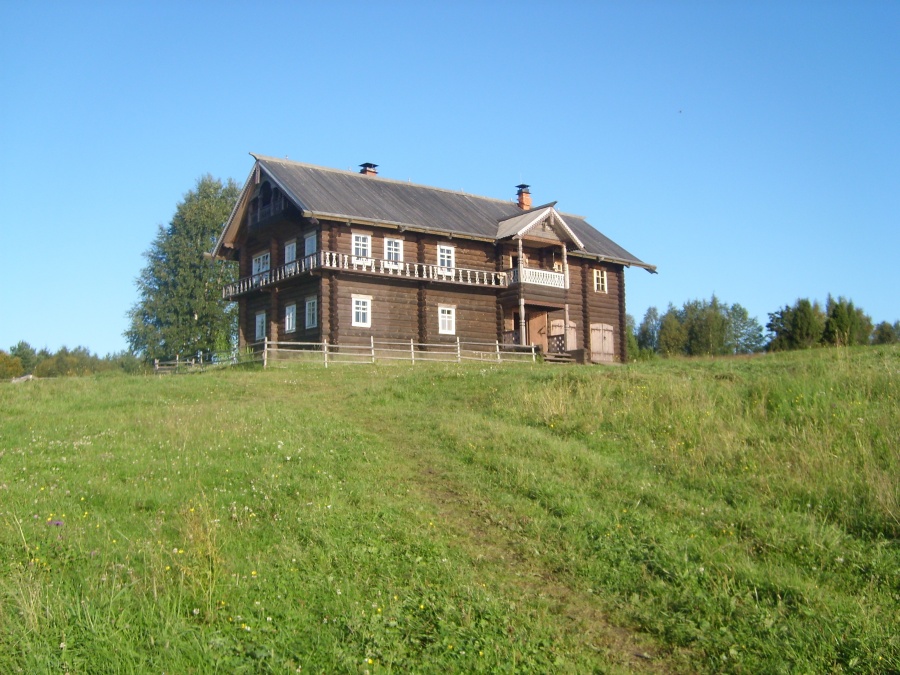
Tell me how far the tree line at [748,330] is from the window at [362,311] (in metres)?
12.7

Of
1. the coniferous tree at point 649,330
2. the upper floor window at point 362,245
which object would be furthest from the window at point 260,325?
the coniferous tree at point 649,330

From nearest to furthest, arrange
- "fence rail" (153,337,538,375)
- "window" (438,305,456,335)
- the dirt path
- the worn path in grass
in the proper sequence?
the dirt path
the worn path in grass
"fence rail" (153,337,538,375)
"window" (438,305,456,335)

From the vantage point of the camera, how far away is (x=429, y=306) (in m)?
36.5

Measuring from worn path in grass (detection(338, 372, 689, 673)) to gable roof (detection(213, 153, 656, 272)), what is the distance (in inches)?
786

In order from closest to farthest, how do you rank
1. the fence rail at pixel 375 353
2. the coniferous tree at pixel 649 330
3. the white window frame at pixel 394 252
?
1. the fence rail at pixel 375 353
2. the white window frame at pixel 394 252
3. the coniferous tree at pixel 649 330

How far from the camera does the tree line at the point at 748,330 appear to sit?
1490 inches

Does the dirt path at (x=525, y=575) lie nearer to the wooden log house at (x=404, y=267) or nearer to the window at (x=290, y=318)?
the wooden log house at (x=404, y=267)

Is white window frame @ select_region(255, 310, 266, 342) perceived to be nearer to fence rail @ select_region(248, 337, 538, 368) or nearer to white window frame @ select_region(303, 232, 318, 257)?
fence rail @ select_region(248, 337, 538, 368)

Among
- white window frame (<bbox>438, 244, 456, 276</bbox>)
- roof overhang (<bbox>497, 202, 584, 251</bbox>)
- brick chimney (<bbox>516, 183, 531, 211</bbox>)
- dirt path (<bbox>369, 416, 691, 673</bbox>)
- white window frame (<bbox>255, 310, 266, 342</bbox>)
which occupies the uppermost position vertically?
brick chimney (<bbox>516, 183, 531, 211</bbox>)

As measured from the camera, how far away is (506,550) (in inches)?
388

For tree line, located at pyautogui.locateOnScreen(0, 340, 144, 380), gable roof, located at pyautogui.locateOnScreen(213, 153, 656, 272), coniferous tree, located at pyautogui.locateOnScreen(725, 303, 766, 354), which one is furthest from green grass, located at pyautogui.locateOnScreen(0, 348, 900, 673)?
coniferous tree, located at pyautogui.locateOnScreen(725, 303, 766, 354)

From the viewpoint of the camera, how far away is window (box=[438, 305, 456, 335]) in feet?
121

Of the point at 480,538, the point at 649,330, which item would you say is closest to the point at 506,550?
the point at 480,538

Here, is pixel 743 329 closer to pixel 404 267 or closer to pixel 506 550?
pixel 404 267
